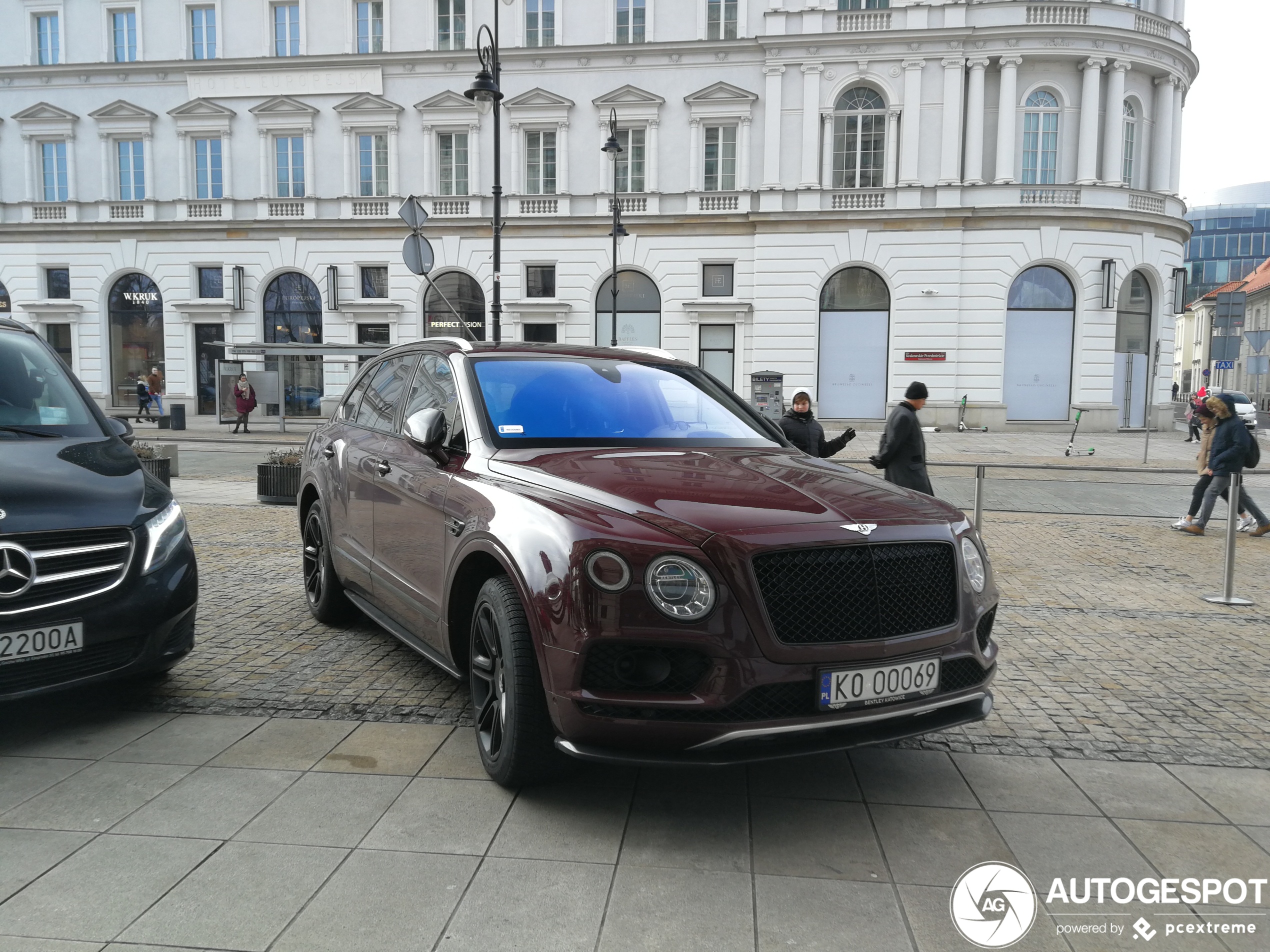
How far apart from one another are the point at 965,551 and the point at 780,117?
3052 centimetres

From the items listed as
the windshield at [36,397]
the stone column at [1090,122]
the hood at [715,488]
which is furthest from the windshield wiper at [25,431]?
the stone column at [1090,122]

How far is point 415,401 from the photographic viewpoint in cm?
506

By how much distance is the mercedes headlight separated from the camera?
4.38 meters

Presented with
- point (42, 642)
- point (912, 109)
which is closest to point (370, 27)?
point (912, 109)

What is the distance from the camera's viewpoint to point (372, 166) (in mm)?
34094

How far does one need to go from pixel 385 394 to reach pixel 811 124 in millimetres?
29012

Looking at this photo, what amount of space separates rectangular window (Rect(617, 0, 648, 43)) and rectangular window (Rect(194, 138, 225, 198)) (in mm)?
15126

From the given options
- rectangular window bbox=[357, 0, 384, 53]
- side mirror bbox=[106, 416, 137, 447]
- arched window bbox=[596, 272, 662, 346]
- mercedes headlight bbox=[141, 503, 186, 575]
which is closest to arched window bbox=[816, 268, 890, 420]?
arched window bbox=[596, 272, 662, 346]

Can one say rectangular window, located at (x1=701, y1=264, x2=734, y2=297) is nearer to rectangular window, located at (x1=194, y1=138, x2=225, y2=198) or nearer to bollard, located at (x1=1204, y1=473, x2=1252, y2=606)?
rectangular window, located at (x1=194, y1=138, x2=225, y2=198)

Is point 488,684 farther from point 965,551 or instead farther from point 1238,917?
point 1238,917

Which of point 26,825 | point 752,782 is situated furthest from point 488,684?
point 26,825

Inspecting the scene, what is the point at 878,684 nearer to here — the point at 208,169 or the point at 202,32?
the point at 208,169

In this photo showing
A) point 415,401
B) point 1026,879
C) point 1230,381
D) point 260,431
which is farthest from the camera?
point 1230,381

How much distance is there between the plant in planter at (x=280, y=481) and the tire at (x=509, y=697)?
9053 mm
